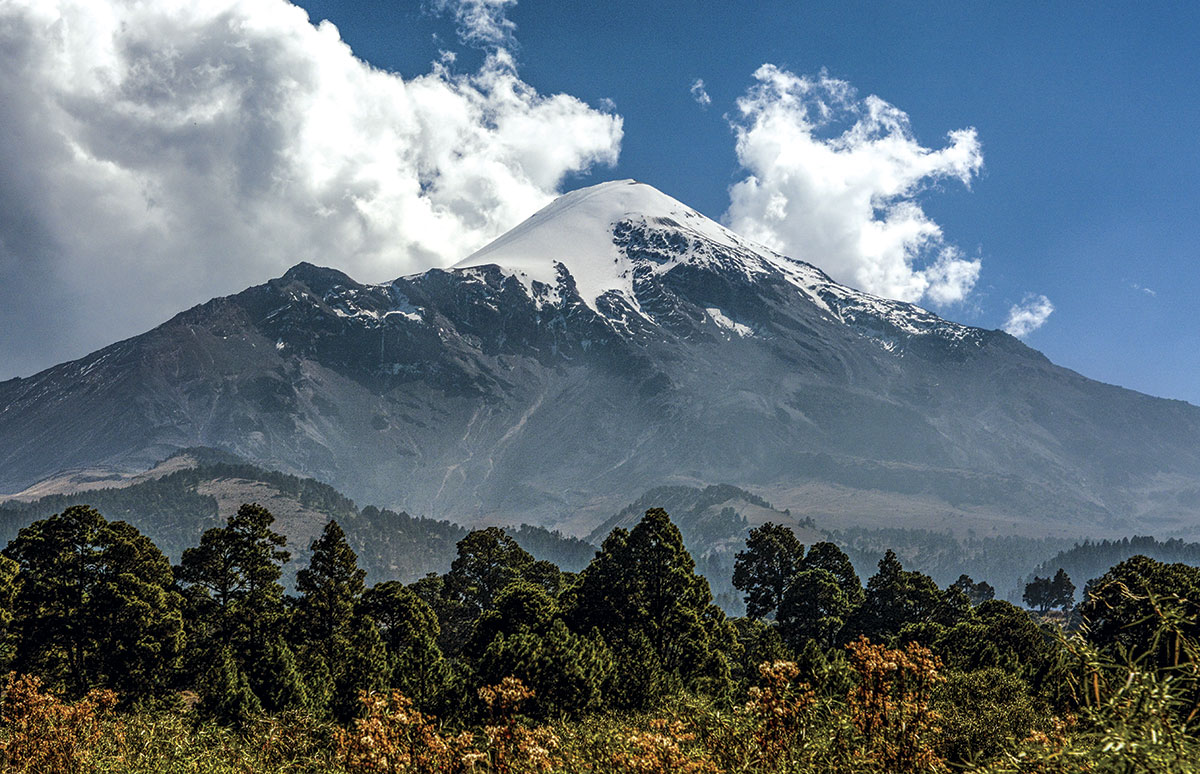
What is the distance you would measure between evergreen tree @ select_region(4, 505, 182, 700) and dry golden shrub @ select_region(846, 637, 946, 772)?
46642mm

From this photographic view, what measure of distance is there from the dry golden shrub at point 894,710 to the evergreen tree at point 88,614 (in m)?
46.6

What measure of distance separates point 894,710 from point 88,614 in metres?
49.4

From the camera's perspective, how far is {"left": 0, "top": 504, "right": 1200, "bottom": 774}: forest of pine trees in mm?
18125

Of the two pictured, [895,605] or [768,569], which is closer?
[895,605]

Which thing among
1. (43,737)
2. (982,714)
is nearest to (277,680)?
(43,737)

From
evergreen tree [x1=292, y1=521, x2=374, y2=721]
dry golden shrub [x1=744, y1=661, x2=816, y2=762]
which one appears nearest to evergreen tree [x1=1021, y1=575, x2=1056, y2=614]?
evergreen tree [x1=292, y1=521, x2=374, y2=721]

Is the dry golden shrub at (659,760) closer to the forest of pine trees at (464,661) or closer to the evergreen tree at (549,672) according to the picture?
the forest of pine trees at (464,661)

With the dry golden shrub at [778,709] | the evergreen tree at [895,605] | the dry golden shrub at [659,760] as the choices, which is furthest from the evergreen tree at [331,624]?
the evergreen tree at [895,605]

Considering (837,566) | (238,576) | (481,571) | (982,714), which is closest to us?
(982,714)

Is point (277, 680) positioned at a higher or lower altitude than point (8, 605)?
lower

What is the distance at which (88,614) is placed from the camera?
50.8 metres

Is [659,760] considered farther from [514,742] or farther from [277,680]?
[277,680]

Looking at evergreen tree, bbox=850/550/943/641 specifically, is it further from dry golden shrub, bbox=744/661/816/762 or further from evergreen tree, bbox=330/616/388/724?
dry golden shrub, bbox=744/661/816/762

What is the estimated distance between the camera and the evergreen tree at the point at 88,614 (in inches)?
1954
